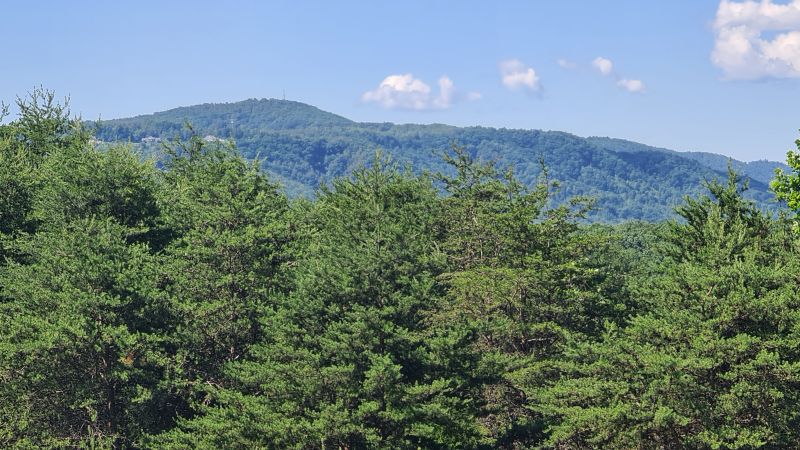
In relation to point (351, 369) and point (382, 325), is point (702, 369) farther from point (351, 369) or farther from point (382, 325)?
point (351, 369)

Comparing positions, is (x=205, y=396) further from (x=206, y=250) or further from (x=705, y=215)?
(x=705, y=215)

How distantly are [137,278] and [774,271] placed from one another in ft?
82.8

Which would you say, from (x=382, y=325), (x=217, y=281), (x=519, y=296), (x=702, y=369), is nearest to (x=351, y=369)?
(x=382, y=325)

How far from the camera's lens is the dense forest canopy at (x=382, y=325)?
2995cm

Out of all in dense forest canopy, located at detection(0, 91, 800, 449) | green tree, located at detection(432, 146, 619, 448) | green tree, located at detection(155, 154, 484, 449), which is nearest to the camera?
dense forest canopy, located at detection(0, 91, 800, 449)

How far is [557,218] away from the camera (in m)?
39.5

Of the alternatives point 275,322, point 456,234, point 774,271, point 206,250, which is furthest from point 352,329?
point 774,271

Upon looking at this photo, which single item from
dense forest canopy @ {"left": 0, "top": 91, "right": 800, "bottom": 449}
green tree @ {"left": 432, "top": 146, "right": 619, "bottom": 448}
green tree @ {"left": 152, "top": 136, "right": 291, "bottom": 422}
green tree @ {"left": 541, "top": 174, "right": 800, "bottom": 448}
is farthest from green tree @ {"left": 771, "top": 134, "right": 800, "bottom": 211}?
green tree @ {"left": 152, "top": 136, "right": 291, "bottom": 422}

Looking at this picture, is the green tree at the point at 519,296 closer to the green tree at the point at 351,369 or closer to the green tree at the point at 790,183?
the green tree at the point at 351,369

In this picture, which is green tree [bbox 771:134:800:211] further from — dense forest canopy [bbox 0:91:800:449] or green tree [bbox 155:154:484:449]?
green tree [bbox 155:154:484:449]

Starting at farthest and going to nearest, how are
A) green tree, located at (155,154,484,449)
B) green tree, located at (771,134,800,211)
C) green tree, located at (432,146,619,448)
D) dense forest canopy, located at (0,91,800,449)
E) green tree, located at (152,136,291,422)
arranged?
green tree, located at (152,136,291,422), green tree, located at (432,146,619,448), green tree, located at (155,154,484,449), dense forest canopy, located at (0,91,800,449), green tree, located at (771,134,800,211)

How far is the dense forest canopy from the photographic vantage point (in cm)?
2995

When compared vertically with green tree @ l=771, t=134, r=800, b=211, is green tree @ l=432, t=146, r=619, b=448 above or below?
below

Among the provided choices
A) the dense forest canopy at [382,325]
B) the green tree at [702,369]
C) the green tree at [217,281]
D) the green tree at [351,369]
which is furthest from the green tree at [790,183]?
the green tree at [217,281]
